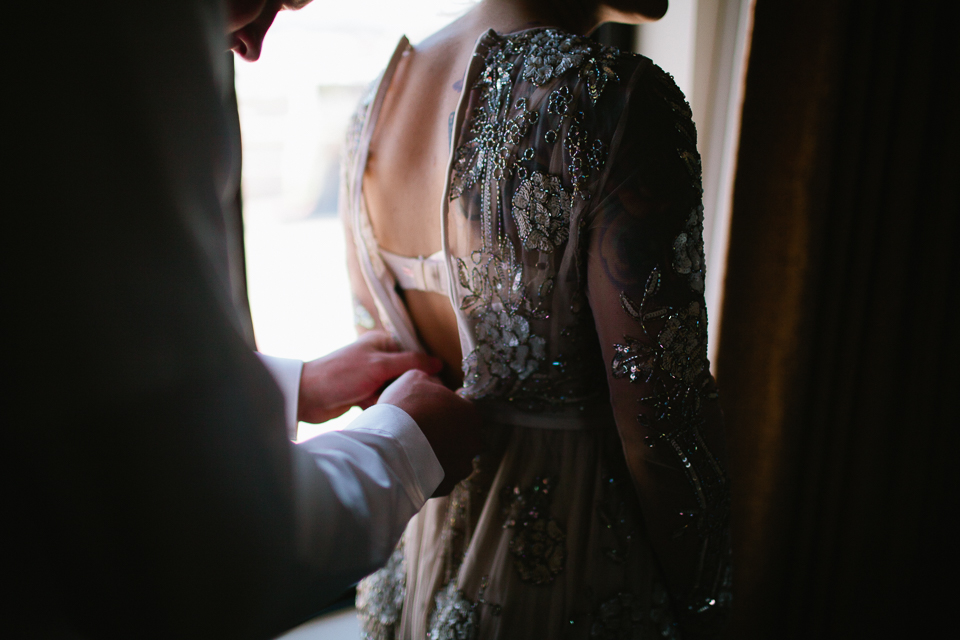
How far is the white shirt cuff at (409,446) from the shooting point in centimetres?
56

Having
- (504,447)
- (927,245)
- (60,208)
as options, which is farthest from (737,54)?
(60,208)

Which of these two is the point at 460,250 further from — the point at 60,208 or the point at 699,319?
the point at 60,208

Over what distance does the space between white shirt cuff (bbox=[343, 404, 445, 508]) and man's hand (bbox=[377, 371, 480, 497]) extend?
0.06 feet

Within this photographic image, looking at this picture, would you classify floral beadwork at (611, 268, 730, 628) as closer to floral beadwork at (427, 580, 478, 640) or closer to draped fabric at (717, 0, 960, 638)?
floral beadwork at (427, 580, 478, 640)

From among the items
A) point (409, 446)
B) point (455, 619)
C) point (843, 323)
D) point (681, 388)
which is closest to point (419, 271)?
point (409, 446)

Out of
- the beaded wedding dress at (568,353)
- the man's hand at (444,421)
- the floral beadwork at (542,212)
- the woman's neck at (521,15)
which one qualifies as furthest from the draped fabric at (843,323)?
the man's hand at (444,421)

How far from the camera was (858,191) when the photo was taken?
4.05 feet

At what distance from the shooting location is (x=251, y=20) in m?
0.55

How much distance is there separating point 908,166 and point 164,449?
1.59 metres

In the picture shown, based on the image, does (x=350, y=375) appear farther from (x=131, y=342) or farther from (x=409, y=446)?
(x=131, y=342)

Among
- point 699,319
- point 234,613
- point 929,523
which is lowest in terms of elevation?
point 929,523

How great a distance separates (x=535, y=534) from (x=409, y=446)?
295 millimetres

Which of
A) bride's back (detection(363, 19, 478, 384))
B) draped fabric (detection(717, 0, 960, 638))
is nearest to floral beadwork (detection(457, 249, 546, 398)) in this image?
bride's back (detection(363, 19, 478, 384))

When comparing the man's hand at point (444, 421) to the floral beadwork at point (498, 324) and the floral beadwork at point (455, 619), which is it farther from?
the floral beadwork at point (455, 619)
